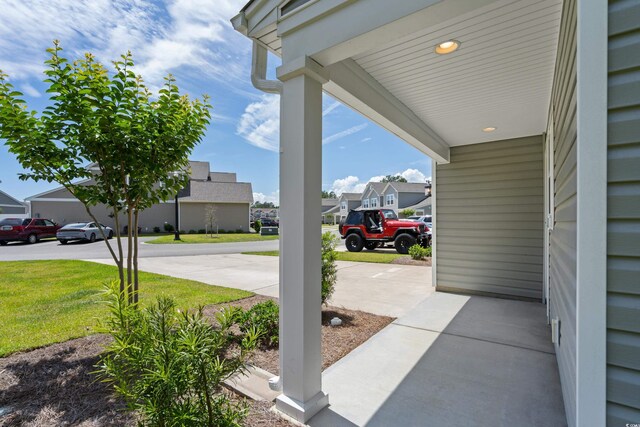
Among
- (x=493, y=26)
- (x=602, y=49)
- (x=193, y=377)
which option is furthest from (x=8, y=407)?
(x=493, y=26)

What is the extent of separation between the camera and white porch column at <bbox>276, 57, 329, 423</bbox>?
80.0 inches

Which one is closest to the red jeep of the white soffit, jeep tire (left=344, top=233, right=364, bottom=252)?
jeep tire (left=344, top=233, right=364, bottom=252)

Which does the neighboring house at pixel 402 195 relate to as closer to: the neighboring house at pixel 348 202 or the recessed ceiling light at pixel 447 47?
the neighboring house at pixel 348 202

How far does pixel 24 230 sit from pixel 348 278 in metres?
17.0

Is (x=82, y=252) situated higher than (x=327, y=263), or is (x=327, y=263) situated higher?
(x=327, y=263)

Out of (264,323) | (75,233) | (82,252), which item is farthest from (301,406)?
(75,233)

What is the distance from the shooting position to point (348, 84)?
2713 millimetres

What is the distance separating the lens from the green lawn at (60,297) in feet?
11.1

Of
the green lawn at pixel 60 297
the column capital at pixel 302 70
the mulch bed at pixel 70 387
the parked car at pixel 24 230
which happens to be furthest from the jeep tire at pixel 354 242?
the parked car at pixel 24 230

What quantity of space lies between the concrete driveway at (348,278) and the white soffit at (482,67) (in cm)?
290

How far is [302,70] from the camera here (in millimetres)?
2025

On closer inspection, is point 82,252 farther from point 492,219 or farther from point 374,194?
point 374,194

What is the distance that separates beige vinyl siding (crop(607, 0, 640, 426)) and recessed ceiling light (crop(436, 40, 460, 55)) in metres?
1.30

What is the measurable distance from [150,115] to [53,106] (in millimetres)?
721
